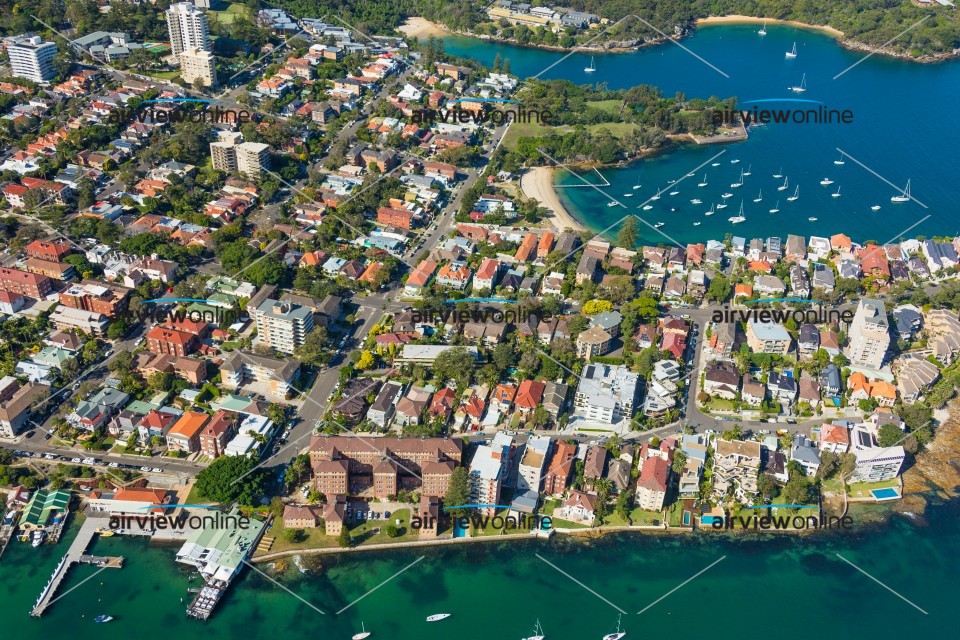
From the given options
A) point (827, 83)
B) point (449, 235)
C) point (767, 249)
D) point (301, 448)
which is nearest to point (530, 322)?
point (449, 235)

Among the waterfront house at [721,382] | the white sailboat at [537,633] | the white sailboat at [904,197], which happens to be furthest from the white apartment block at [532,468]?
the white sailboat at [904,197]

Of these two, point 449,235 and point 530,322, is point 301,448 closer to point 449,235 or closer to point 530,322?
point 530,322

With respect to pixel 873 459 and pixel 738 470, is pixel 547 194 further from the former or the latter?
pixel 873 459

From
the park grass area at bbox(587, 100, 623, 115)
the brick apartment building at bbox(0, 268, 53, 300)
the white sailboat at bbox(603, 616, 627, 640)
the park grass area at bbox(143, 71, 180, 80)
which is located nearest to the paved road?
the brick apartment building at bbox(0, 268, 53, 300)

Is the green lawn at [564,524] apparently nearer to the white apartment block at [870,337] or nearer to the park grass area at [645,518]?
the park grass area at [645,518]

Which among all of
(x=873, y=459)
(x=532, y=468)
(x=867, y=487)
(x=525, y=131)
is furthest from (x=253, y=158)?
(x=867, y=487)
